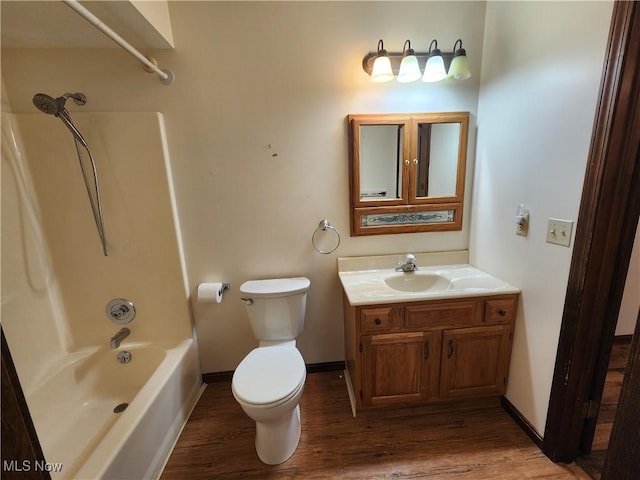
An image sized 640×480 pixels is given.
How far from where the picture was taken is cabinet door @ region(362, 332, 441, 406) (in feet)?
5.08

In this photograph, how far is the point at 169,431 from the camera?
152cm

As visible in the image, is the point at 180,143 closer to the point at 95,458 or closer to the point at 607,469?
the point at 95,458

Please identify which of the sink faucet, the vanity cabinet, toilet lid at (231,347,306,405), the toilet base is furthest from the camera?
the sink faucet

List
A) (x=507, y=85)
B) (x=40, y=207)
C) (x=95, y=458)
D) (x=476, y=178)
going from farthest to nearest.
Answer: (x=476, y=178) < (x=40, y=207) < (x=507, y=85) < (x=95, y=458)

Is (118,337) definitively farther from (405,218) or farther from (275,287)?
(405,218)

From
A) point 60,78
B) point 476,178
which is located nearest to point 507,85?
point 476,178

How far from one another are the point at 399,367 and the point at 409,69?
1.69 metres

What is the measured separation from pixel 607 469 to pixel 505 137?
1467 millimetres

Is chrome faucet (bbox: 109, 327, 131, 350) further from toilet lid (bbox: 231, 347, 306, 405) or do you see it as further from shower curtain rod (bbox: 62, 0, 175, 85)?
shower curtain rod (bbox: 62, 0, 175, 85)

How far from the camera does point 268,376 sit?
1.40 m

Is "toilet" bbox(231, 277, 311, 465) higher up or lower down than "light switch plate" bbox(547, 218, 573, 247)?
lower down

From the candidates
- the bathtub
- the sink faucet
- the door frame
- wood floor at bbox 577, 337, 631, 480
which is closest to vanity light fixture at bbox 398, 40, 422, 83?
the door frame

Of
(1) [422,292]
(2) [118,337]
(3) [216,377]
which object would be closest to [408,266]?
(1) [422,292]

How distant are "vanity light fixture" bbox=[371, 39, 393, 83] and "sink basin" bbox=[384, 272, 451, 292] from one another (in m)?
1.21
